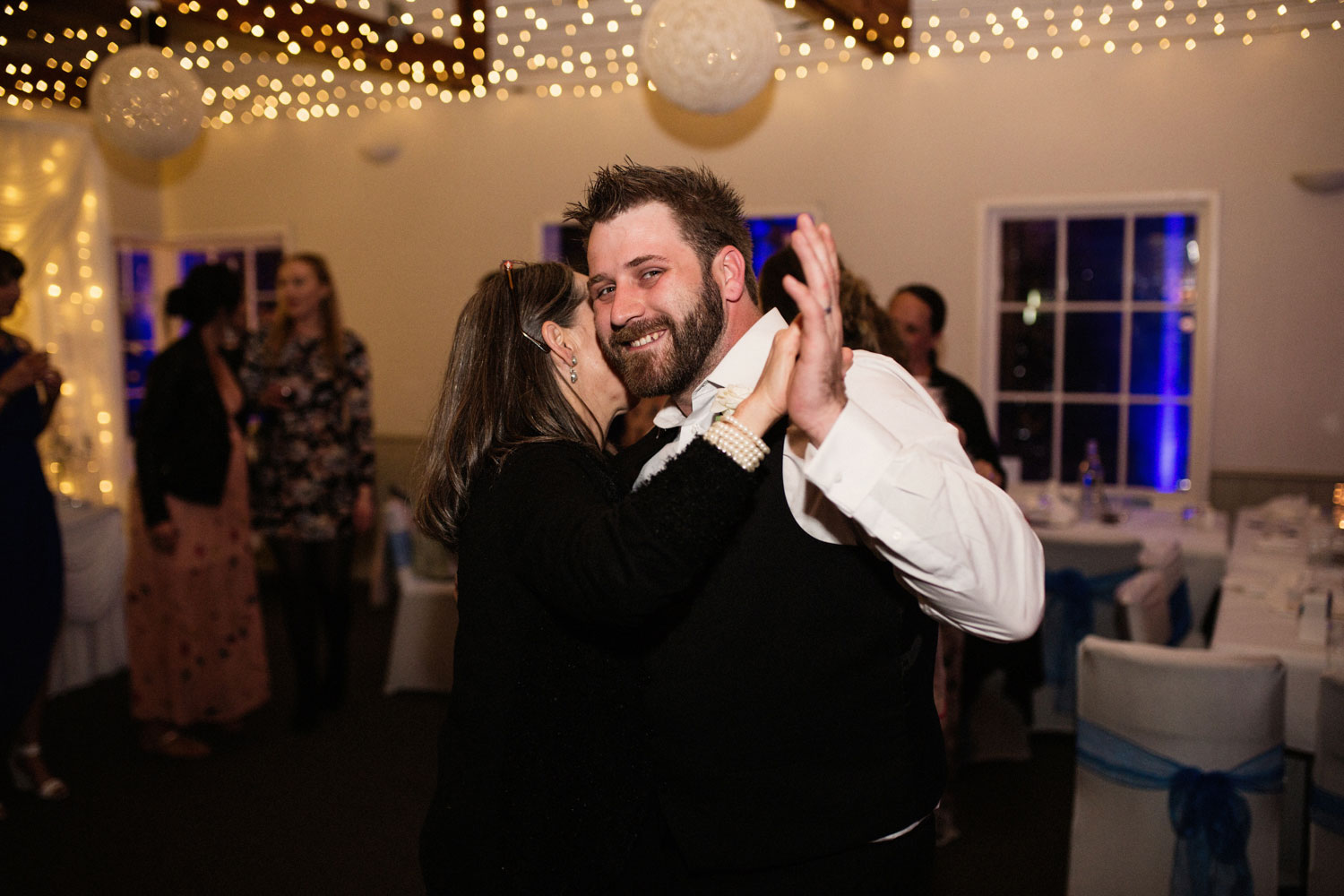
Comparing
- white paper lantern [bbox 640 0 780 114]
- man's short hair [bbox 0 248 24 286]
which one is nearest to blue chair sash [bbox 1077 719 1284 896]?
white paper lantern [bbox 640 0 780 114]

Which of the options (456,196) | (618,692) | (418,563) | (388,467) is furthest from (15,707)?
(456,196)

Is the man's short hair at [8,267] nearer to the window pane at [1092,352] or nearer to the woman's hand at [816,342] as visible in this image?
the woman's hand at [816,342]

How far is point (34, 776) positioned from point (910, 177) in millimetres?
4862

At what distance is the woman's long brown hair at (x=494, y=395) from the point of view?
151 centimetres

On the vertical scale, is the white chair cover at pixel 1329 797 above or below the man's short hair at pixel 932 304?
below

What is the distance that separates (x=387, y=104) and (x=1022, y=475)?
4.64m

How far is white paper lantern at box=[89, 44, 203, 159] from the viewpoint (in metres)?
4.08

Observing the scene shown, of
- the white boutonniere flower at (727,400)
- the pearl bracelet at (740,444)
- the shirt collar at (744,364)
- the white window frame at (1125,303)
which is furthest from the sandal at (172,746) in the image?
the white window frame at (1125,303)

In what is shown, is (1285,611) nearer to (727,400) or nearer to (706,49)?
(727,400)

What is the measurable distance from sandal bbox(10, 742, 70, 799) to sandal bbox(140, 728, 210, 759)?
360 mm

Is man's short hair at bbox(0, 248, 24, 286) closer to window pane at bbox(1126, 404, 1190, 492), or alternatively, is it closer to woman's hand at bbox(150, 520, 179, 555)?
woman's hand at bbox(150, 520, 179, 555)

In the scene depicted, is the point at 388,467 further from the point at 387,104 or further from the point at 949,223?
the point at 949,223

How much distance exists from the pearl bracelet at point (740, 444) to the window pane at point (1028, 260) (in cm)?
486

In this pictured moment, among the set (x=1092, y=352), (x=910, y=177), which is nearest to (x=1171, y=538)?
(x=1092, y=352)
